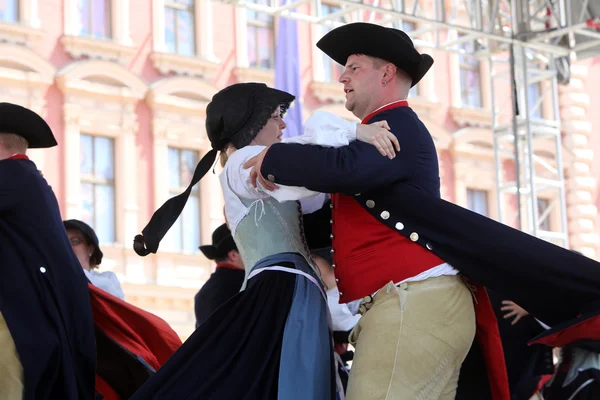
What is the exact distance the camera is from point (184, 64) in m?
16.4

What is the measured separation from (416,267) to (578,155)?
17382 mm

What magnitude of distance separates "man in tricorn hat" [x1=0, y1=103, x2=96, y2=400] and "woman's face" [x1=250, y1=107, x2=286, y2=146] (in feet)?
3.18

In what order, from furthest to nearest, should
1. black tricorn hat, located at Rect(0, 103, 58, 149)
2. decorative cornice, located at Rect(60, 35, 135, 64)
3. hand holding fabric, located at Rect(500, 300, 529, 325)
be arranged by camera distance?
decorative cornice, located at Rect(60, 35, 135, 64)
hand holding fabric, located at Rect(500, 300, 529, 325)
black tricorn hat, located at Rect(0, 103, 58, 149)

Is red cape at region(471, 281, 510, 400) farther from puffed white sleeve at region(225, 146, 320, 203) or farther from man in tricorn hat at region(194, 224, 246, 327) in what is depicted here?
man in tricorn hat at region(194, 224, 246, 327)

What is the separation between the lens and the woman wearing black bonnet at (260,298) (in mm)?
3422

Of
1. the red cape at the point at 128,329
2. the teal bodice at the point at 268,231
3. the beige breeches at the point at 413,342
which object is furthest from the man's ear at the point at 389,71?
the red cape at the point at 128,329

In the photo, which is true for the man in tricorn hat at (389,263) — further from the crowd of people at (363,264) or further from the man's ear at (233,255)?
the man's ear at (233,255)

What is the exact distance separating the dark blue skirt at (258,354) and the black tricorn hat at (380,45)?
75cm

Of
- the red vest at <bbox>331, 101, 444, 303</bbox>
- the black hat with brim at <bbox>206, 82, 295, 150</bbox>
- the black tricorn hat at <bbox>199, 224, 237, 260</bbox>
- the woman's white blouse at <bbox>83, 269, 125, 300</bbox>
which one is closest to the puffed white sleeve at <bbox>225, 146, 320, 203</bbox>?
the black hat with brim at <bbox>206, 82, 295, 150</bbox>

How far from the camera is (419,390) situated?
3285mm

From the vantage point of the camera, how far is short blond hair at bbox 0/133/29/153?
4516 millimetres

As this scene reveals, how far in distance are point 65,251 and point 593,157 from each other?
17012 millimetres

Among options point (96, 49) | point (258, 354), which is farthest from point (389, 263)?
point (96, 49)

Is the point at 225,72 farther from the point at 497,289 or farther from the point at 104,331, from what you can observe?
the point at 497,289
